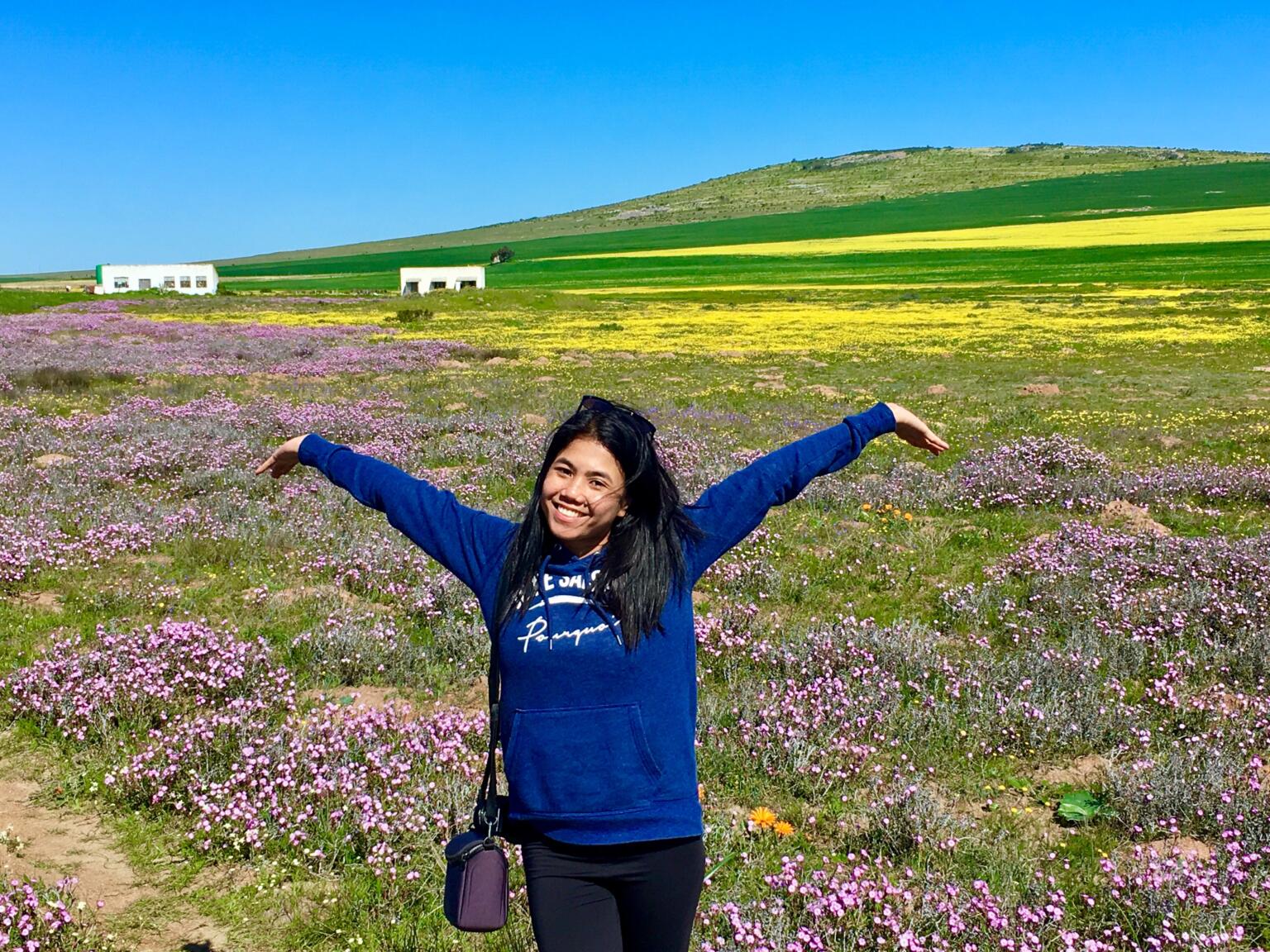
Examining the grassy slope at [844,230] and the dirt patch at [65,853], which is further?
the grassy slope at [844,230]

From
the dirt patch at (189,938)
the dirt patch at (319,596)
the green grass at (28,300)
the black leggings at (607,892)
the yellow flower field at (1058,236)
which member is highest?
the yellow flower field at (1058,236)

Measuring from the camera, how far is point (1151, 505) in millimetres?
11836

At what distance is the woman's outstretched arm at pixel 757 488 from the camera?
3.09 meters

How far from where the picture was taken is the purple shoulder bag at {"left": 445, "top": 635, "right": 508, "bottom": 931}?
272 cm

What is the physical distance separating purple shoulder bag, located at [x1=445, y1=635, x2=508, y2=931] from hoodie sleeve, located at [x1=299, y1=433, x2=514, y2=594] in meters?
0.38

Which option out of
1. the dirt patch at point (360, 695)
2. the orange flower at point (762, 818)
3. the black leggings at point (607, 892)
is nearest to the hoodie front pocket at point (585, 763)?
the black leggings at point (607, 892)

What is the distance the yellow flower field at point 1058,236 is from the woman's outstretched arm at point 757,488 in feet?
342

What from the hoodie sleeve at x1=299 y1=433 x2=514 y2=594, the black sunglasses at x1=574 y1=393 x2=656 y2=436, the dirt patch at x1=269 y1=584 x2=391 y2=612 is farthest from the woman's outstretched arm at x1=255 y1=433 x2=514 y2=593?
the dirt patch at x1=269 y1=584 x2=391 y2=612

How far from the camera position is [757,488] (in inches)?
125

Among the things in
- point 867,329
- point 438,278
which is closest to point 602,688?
point 867,329

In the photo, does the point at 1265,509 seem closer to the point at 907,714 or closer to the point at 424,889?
the point at 907,714

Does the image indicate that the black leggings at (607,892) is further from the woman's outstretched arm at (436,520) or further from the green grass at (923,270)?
the green grass at (923,270)

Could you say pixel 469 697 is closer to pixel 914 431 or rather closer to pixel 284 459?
pixel 284 459

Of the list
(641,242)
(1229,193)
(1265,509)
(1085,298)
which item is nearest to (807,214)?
(641,242)
